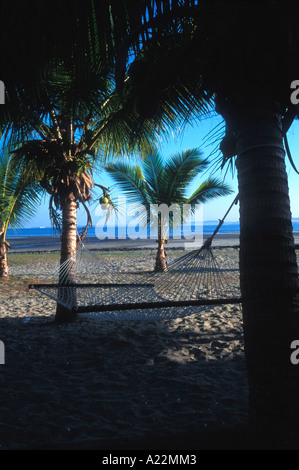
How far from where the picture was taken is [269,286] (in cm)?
148

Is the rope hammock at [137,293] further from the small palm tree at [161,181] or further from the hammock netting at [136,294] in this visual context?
the small palm tree at [161,181]

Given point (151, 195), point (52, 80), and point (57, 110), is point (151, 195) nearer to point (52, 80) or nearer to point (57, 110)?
point (57, 110)

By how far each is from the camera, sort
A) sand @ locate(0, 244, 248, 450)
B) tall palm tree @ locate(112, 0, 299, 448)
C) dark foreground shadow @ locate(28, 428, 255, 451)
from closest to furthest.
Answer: tall palm tree @ locate(112, 0, 299, 448) < dark foreground shadow @ locate(28, 428, 255, 451) < sand @ locate(0, 244, 248, 450)

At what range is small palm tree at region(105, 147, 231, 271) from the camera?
7906mm

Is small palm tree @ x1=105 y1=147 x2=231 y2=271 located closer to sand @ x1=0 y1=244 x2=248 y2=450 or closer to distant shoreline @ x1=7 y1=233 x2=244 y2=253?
sand @ x1=0 y1=244 x2=248 y2=450

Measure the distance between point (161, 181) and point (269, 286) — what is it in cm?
685

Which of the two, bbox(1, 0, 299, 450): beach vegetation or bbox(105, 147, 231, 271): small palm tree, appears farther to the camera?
bbox(105, 147, 231, 271): small palm tree

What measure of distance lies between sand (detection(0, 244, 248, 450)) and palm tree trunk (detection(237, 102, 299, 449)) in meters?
0.24

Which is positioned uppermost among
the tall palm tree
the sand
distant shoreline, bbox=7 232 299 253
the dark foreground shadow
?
the tall palm tree

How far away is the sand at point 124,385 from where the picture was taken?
1947mm

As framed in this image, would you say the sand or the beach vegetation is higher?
the beach vegetation

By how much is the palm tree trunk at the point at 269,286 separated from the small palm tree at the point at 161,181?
6406 millimetres

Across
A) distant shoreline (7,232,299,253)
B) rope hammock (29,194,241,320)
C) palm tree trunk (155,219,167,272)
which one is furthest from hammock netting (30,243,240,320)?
distant shoreline (7,232,299,253)

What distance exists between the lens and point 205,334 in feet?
12.3
